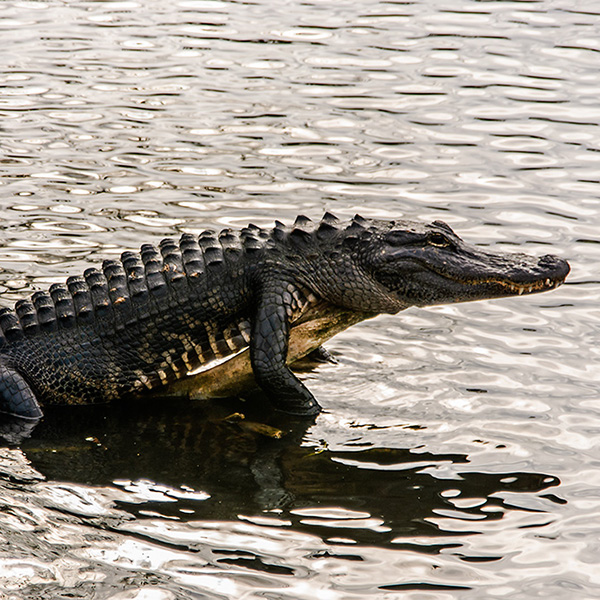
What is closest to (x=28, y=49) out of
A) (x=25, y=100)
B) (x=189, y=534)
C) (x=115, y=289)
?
(x=25, y=100)

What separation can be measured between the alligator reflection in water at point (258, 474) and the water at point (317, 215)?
0.02 meters

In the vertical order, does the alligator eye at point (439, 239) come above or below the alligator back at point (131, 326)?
above

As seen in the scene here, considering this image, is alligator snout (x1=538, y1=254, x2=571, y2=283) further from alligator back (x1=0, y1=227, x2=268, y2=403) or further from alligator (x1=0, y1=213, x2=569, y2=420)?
alligator back (x1=0, y1=227, x2=268, y2=403)

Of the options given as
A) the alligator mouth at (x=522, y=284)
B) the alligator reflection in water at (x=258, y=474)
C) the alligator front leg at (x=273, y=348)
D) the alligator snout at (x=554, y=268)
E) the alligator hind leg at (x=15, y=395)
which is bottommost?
the alligator reflection in water at (x=258, y=474)

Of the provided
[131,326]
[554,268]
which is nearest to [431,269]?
[554,268]

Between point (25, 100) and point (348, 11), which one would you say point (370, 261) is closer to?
point (25, 100)

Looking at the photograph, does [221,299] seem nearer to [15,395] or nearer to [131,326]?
[131,326]

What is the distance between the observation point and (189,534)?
4723mm

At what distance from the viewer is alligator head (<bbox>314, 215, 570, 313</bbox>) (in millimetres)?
6176

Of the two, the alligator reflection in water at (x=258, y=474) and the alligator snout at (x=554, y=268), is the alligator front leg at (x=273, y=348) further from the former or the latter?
the alligator snout at (x=554, y=268)

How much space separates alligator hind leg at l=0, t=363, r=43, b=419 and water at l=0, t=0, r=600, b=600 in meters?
0.17

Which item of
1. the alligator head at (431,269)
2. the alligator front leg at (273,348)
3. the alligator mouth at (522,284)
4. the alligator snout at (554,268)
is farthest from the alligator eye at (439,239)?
the alligator front leg at (273,348)

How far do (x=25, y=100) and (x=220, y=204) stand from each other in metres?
3.76

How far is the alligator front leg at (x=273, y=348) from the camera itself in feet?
19.1
